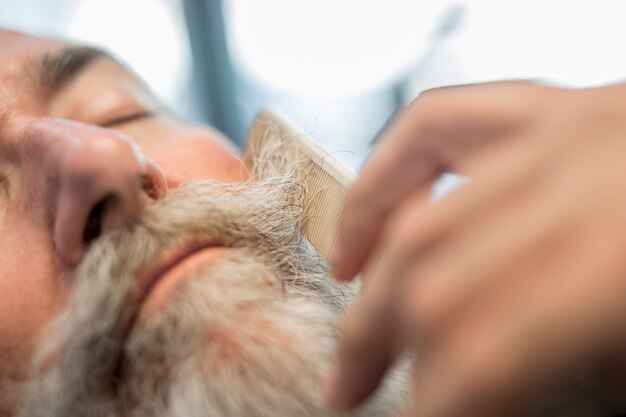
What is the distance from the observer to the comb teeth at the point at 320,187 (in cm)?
47

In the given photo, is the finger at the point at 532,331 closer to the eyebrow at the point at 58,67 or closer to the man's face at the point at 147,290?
the man's face at the point at 147,290

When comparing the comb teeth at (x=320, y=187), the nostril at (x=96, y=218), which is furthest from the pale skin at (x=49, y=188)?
the comb teeth at (x=320, y=187)

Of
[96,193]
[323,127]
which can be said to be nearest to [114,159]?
[96,193]

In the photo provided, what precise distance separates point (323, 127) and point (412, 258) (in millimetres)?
1402

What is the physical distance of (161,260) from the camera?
0.43m

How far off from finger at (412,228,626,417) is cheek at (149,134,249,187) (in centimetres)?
41

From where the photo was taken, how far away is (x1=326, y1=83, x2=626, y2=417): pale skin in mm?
212

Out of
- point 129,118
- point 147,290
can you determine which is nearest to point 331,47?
point 129,118

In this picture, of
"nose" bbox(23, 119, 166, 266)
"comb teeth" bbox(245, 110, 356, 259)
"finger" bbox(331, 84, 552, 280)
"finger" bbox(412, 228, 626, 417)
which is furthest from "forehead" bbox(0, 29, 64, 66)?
"finger" bbox(412, 228, 626, 417)

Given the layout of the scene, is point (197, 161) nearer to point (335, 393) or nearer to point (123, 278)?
point (123, 278)

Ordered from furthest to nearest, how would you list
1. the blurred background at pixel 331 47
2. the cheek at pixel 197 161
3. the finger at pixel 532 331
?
the blurred background at pixel 331 47, the cheek at pixel 197 161, the finger at pixel 532 331

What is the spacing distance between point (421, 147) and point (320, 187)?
20cm

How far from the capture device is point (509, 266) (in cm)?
22

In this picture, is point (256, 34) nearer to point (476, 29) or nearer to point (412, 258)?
point (476, 29)
